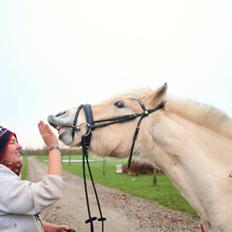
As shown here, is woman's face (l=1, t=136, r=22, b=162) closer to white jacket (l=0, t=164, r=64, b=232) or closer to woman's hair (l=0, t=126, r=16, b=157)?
woman's hair (l=0, t=126, r=16, b=157)

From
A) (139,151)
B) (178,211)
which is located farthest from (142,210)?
(139,151)

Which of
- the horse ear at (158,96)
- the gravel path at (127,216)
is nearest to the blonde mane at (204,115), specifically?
the horse ear at (158,96)

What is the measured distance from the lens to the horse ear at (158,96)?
12.5ft

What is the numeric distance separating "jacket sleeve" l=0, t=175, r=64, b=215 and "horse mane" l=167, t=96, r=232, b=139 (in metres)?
1.50

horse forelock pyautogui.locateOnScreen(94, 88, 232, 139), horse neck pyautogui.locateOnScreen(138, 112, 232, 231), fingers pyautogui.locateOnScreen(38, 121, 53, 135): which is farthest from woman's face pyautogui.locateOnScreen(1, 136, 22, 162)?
horse forelock pyautogui.locateOnScreen(94, 88, 232, 139)

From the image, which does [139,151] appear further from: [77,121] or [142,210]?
[142,210]

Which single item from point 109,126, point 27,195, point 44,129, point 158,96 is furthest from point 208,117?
point 27,195

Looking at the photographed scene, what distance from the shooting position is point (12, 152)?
365 centimetres

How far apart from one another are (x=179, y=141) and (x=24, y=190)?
1581mm

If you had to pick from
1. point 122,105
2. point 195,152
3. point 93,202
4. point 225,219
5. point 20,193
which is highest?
point 122,105

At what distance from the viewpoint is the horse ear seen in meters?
3.82

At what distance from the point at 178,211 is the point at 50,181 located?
12.3 m

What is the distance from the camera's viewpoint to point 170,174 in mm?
3777

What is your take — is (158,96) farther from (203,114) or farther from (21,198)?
(21,198)
